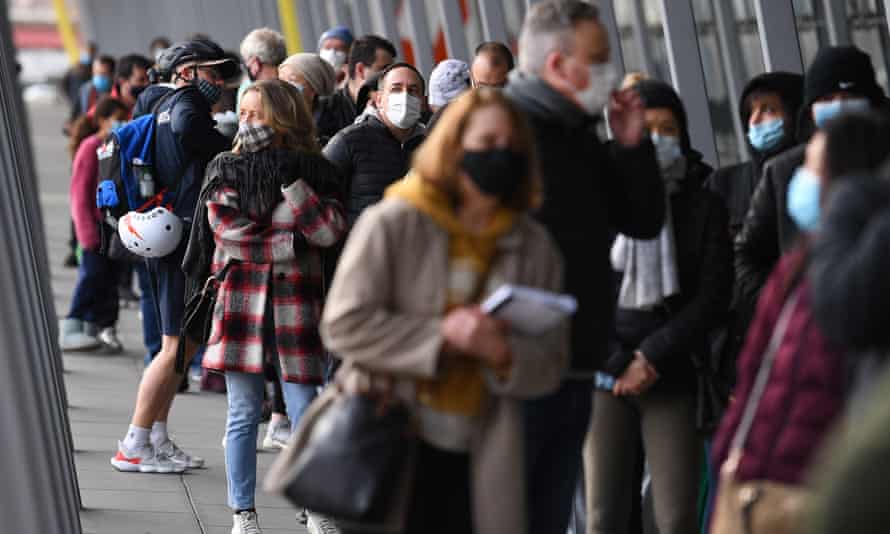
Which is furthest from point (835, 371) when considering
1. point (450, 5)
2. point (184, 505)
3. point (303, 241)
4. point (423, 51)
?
point (423, 51)

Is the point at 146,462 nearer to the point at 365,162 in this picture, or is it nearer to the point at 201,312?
the point at 201,312

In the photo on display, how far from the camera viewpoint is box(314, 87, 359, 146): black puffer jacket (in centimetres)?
912

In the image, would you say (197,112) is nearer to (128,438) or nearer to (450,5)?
(128,438)

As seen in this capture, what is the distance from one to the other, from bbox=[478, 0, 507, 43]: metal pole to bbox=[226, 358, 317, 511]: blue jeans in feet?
22.5

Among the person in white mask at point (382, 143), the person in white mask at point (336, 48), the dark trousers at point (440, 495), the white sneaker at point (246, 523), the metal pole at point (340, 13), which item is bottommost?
the white sneaker at point (246, 523)

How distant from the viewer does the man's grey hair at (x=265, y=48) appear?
31.0ft

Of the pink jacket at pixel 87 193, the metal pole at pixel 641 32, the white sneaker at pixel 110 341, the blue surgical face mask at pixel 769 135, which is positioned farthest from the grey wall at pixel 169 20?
the blue surgical face mask at pixel 769 135

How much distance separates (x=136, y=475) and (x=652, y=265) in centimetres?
374

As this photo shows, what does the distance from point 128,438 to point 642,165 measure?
14.3 feet

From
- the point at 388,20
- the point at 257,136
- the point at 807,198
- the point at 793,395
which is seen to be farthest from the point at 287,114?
the point at 388,20

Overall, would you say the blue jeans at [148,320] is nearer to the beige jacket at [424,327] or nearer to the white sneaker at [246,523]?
the white sneaker at [246,523]

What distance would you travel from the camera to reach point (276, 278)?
6.75 metres

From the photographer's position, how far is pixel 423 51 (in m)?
16.2

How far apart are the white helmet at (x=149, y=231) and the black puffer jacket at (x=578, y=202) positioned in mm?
3594
